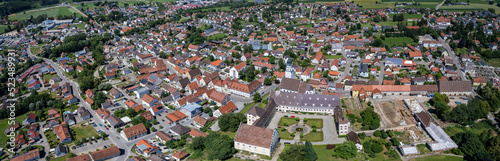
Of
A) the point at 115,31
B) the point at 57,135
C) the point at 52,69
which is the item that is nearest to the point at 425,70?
the point at 57,135

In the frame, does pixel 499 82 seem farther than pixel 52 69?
No

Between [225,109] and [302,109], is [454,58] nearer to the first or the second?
[302,109]

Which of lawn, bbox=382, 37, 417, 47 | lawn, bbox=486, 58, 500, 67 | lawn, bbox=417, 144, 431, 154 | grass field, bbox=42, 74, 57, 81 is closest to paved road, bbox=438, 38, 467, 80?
lawn, bbox=486, 58, 500, 67

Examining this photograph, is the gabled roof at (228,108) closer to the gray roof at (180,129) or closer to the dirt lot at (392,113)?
the gray roof at (180,129)

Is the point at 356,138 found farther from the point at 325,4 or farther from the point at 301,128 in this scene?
the point at 325,4

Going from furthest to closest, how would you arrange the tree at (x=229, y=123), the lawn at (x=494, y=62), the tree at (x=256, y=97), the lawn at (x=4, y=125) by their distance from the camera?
1. the lawn at (x=494, y=62)
2. the tree at (x=256, y=97)
3. the lawn at (x=4, y=125)
4. the tree at (x=229, y=123)

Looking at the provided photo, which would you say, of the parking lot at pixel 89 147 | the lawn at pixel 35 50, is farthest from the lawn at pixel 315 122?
the lawn at pixel 35 50
